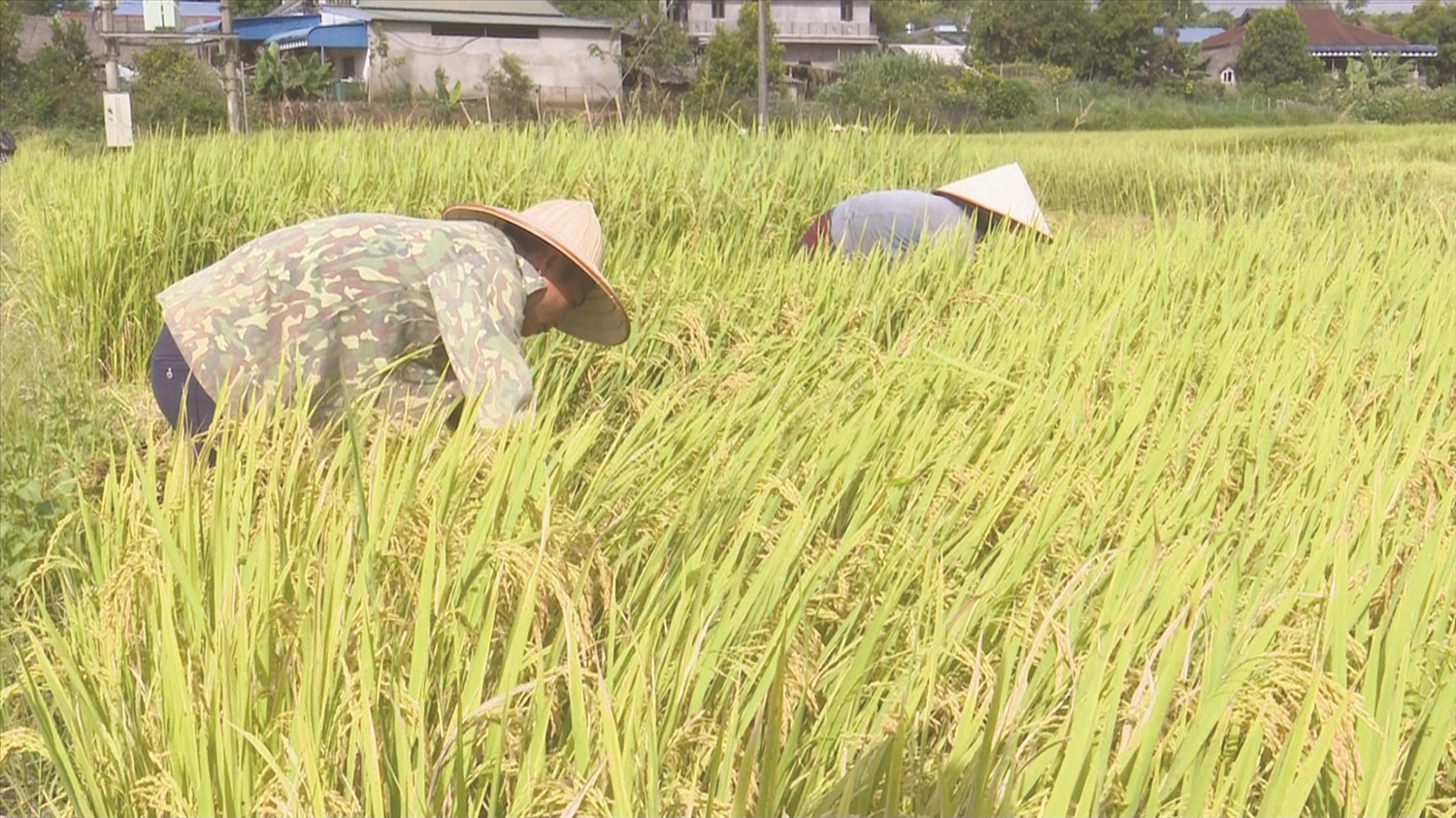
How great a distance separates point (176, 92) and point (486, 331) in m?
20.2

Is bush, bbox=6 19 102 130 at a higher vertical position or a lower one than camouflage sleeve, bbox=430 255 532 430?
higher

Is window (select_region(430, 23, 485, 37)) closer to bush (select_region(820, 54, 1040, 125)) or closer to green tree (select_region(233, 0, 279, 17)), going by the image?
bush (select_region(820, 54, 1040, 125))

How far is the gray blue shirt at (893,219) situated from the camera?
4270 millimetres

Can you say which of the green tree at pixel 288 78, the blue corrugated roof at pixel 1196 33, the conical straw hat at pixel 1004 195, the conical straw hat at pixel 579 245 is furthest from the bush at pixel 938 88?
the blue corrugated roof at pixel 1196 33

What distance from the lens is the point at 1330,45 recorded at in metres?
56.2

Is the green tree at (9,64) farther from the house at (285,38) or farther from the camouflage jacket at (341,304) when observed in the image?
the camouflage jacket at (341,304)

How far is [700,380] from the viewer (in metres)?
2.72

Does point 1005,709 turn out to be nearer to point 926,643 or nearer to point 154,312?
point 926,643

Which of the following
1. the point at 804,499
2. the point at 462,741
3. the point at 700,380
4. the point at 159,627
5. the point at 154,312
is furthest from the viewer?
the point at 154,312

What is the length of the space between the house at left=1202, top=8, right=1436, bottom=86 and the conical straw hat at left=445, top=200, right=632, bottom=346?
54126mm

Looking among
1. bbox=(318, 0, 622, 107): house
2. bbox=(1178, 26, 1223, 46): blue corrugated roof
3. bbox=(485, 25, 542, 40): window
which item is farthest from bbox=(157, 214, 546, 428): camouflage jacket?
bbox=(1178, 26, 1223, 46): blue corrugated roof

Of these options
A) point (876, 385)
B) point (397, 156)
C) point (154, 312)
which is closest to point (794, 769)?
point (876, 385)

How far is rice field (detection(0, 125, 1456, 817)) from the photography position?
121 cm

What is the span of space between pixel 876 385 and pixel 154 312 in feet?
11.9
